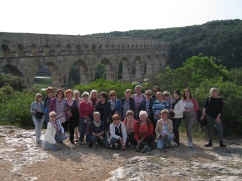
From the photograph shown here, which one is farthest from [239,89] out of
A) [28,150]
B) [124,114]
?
[28,150]

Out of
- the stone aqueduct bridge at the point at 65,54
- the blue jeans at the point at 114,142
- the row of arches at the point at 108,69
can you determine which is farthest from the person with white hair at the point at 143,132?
the row of arches at the point at 108,69

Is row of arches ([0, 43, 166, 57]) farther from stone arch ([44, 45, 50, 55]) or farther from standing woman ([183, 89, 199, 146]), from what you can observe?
standing woman ([183, 89, 199, 146])

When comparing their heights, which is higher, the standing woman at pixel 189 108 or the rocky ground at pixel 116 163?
the standing woman at pixel 189 108

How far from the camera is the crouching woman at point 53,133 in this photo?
6.79 metres

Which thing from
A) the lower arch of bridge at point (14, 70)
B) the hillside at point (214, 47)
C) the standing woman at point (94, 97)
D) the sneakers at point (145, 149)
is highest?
the hillside at point (214, 47)

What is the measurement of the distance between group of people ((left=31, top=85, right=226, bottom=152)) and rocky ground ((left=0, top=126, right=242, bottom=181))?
0.26 metres

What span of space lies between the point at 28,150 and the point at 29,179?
1704 mm

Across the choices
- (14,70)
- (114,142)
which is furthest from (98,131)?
(14,70)

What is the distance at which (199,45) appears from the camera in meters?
61.8

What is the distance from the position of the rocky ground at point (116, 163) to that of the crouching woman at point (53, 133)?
0.19 meters

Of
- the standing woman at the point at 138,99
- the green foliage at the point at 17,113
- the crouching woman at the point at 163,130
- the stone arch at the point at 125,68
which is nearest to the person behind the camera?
the crouching woman at the point at 163,130

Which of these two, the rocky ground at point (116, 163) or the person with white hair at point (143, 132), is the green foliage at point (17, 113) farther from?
the person with white hair at point (143, 132)

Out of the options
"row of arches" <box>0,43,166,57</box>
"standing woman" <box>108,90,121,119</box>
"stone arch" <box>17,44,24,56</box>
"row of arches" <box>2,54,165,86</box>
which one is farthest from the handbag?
"stone arch" <box>17,44,24,56</box>

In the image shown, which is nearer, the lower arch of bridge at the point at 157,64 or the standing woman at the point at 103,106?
the standing woman at the point at 103,106
